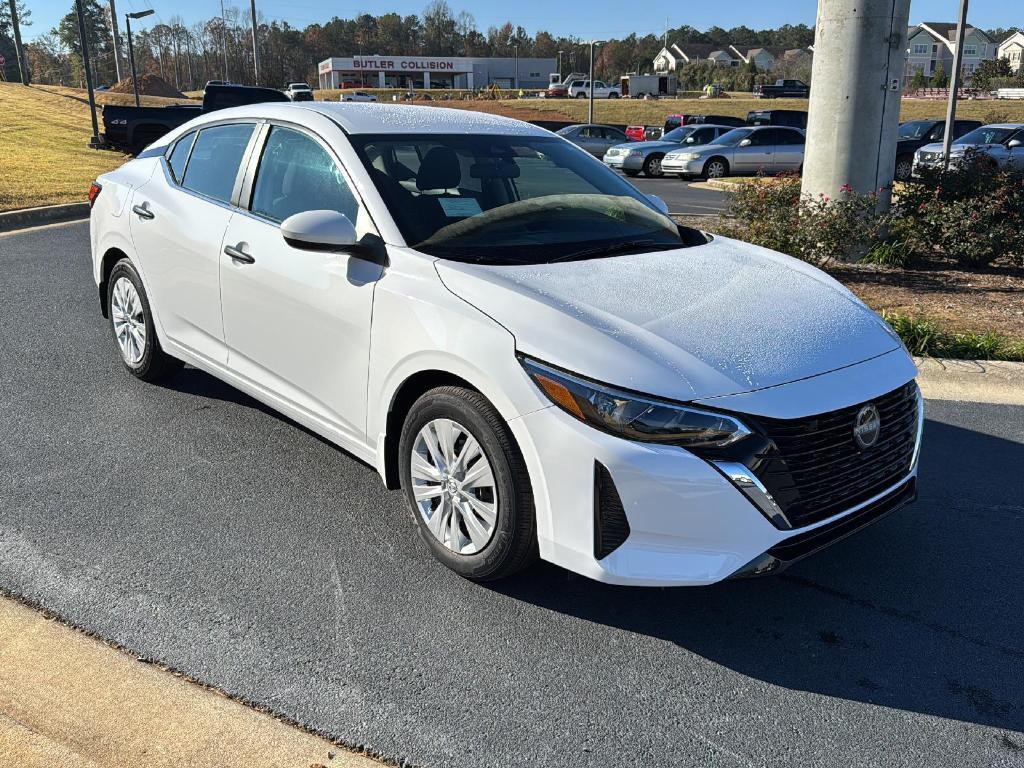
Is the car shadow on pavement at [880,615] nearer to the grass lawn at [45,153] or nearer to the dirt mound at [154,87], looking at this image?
the grass lawn at [45,153]

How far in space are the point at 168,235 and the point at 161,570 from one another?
6.89ft

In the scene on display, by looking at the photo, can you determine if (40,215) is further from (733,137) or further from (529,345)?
(733,137)

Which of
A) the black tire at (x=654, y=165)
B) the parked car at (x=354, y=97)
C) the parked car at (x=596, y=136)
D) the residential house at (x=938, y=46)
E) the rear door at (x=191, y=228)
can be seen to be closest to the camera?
the rear door at (x=191, y=228)

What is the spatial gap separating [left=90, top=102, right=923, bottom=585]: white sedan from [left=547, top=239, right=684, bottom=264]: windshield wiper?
0.05ft

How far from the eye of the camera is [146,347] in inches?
214

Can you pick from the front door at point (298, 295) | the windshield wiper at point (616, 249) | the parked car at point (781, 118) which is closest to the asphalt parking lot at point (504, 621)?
the front door at point (298, 295)

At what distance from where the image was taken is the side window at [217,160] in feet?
15.3

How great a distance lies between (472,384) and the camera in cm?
320

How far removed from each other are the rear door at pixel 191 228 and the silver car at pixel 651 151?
21372 mm

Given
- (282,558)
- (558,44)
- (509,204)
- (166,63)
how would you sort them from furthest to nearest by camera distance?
(558,44) < (166,63) < (509,204) < (282,558)

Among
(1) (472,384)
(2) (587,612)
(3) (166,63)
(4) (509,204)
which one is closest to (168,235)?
(4) (509,204)

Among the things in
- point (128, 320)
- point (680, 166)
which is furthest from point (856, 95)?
point (680, 166)

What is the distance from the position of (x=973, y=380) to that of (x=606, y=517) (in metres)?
4.06

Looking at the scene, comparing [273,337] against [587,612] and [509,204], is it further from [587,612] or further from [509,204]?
[587,612]
